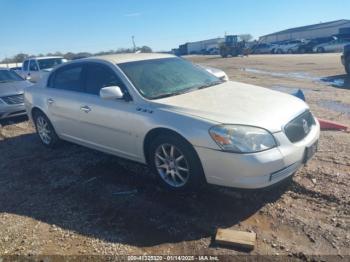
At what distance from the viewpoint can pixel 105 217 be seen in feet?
12.7

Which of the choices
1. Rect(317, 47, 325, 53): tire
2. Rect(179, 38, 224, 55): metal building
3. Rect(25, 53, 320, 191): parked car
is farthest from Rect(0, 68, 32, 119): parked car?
Rect(179, 38, 224, 55): metal building

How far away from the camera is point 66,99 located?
5.59 m

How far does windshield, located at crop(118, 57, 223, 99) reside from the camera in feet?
15.1

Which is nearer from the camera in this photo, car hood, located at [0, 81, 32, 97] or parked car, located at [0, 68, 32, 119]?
parked car, located at [0, 68, 32, 119]

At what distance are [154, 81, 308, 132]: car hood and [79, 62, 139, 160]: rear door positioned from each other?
1.75 ft

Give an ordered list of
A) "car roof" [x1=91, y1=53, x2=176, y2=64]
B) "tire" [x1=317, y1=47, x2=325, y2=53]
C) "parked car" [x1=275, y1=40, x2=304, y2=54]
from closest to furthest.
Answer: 1. "car roof" [x1=91, y1=53, x2=176, y2=64]
2. "tire" [x1=317, y1=47, x2=325, y2=53]
3. "parked car" [x1=275, y1=40, x2=304, y2=54]

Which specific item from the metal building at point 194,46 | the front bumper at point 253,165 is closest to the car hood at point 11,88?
the front bumper at point 253,165

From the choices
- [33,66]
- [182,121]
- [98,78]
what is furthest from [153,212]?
[33,66]

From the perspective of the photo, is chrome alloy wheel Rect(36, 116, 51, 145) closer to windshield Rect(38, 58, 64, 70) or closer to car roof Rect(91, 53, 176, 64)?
car roof Rect(91, 53, 176, 64)

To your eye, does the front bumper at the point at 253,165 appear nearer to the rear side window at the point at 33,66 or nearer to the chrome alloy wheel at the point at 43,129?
the chrome alloy wheel at the point at 43,129

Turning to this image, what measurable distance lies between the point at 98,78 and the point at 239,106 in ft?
7.21

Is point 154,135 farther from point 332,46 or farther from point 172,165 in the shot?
point 332,46

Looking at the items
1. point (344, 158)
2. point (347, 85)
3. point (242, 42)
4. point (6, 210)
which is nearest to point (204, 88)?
point (344, 158)

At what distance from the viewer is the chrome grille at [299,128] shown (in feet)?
12.5
